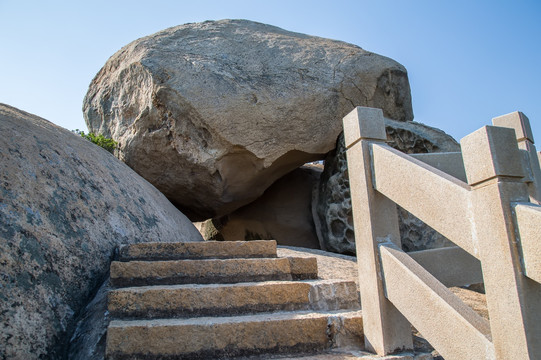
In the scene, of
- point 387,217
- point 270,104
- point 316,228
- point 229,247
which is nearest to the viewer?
point 387,217

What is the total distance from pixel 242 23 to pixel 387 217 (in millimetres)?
5470

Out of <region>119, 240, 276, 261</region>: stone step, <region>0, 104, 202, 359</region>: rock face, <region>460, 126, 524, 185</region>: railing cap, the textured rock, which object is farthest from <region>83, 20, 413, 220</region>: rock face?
<region>460, 126, 524, 185</region>: railing cap

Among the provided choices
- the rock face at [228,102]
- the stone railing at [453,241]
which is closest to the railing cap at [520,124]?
the stone railing at [453,241]

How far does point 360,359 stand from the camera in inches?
82.6

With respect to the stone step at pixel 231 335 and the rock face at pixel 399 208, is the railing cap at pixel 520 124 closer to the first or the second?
the rock face at pixel 399 208

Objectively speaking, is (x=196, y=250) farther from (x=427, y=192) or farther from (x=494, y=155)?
(x=494, y=155)

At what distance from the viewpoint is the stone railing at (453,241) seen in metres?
1.33

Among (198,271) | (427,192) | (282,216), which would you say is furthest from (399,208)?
(427,192)

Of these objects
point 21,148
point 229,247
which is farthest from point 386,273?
point 21,148

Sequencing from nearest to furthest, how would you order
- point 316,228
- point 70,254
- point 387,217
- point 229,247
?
point 387,217 < point 70,254 < point 229,247 < point 316,228

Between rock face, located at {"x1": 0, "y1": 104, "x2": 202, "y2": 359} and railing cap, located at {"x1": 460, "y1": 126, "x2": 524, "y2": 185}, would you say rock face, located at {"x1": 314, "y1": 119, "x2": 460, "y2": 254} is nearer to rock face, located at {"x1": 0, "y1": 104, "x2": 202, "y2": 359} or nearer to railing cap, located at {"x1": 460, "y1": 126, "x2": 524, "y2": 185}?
rock face, located at {"x1": 0, "y1": 104, "x2": 202, "y2": 359}

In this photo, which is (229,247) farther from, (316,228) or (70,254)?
(316,228)

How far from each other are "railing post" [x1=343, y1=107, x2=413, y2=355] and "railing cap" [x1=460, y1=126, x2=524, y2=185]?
85cm

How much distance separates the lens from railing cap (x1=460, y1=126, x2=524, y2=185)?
137cm
